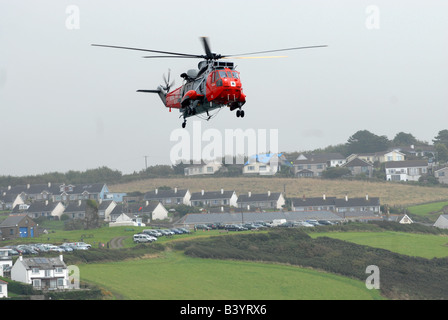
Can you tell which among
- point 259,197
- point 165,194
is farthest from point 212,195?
point 259,197

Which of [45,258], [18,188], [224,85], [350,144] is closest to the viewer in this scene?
[224,85]

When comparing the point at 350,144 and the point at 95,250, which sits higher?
the point at 350,144

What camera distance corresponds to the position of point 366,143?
195m

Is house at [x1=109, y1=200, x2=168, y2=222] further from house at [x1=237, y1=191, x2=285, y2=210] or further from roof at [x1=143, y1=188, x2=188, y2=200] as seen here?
house at [x1=237, y1=191, x2=285, y2=210]

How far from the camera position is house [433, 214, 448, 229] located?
109 metres

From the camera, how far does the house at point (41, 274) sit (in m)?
66.2

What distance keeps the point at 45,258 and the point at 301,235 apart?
112ft

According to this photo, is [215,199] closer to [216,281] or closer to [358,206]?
[358,206]

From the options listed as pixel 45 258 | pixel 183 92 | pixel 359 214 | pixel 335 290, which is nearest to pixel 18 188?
pixel 359 214

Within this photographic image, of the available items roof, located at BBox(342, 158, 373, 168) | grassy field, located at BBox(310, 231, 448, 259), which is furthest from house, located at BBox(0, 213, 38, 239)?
roof, located at BBox(342, 158, 373, 168)

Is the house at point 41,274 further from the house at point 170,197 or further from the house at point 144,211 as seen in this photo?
the house at point 170,197

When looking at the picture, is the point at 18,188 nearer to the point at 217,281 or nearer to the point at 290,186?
the point at 290,186

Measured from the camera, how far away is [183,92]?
46875 mm

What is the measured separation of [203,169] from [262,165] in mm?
14283
